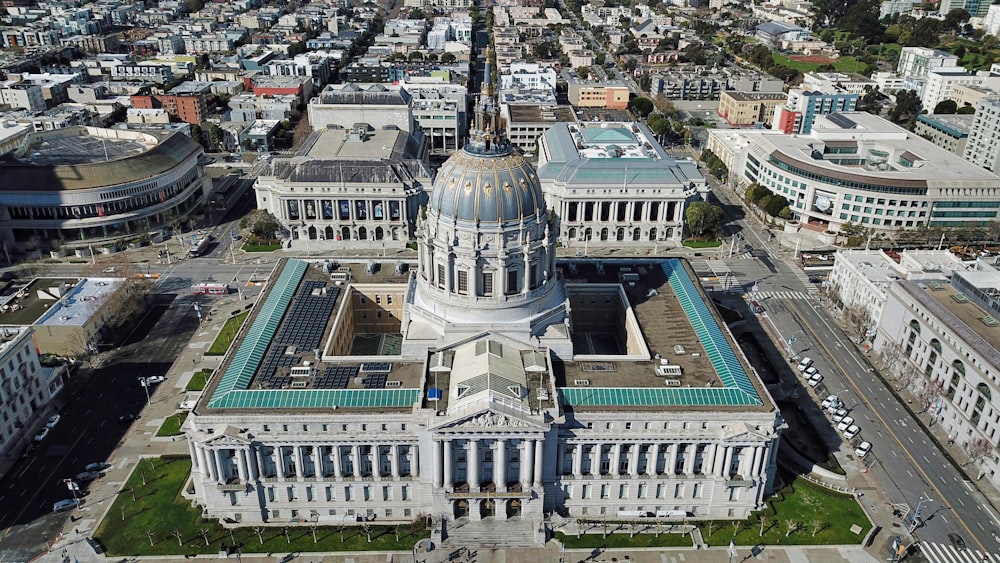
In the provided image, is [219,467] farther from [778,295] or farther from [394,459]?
[778,295]

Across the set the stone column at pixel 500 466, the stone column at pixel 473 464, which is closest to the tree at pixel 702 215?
the stone column at pixel 500 466

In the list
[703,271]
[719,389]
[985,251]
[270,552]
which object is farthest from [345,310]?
[985,251]

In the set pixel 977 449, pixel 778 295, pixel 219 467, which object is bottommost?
pixel 778 295

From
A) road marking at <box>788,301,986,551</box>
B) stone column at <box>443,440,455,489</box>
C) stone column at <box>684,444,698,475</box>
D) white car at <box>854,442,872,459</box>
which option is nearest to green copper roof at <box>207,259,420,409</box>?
stone column at <box>443,440,455,489</box>

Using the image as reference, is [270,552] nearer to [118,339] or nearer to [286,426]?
[286,426]

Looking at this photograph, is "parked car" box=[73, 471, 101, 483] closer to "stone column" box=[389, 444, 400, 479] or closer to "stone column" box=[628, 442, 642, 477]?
"stone column" box=[389, 444, 400, 479]

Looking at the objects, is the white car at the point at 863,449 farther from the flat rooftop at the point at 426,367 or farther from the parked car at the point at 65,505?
the parked car at the point at 65,505

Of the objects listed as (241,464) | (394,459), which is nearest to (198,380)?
(241,464)
